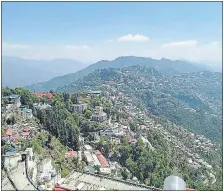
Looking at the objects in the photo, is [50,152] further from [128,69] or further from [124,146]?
[128,69]

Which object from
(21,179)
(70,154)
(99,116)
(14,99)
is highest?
(14,99)

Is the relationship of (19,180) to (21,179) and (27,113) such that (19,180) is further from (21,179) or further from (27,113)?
(27,113)

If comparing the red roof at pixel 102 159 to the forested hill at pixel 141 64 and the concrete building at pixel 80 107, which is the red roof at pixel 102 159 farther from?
the forested hill at pixel 141 64

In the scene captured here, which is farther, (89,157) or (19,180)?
(89,157)

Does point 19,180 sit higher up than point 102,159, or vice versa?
point 19,180

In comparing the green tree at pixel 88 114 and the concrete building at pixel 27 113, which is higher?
the concrete building at pixel 27 113

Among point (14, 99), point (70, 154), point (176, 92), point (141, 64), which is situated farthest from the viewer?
point (141, 64)

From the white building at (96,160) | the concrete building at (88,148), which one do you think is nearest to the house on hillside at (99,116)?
the concrete building at (88,148)

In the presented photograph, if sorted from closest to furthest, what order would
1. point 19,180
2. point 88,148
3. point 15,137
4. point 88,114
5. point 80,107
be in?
1. point 19,180
2. point 15,137
3. point 88,148
4. point 88,114
5. point 80,107

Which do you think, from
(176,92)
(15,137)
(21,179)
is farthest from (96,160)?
(176,92)
